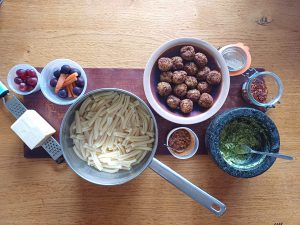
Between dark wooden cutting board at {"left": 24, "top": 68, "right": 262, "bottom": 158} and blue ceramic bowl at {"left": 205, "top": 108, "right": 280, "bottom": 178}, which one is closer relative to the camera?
blue ceramic bowl at {"left": 205, "top": 108, "right": 280, "bottom": 178}

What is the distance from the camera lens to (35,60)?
3.40 ft

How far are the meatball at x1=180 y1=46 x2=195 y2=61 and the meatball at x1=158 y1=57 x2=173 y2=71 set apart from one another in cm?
5

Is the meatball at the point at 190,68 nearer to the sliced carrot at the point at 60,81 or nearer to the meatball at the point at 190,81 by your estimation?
the meatball at the point at 190,81

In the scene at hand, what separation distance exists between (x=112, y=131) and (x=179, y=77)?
0.87 feet

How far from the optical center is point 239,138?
3.23 feet

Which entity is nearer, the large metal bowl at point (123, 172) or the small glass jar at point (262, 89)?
the large metal bowl at point (123, 172)

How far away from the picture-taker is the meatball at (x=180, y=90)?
3.14 feet

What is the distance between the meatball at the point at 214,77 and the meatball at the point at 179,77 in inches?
3.0

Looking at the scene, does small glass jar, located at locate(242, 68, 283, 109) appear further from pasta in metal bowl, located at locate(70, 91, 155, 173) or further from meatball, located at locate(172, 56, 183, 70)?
pasta in metal bowl, located at locate(70, 91, 155, 173)

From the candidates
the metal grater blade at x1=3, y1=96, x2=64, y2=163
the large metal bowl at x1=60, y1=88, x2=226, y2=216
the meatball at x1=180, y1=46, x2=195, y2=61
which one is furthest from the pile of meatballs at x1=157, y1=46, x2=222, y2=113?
the metal grater blade at x1=3, y1=96, x2=64, y2=163

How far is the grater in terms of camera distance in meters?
1.00

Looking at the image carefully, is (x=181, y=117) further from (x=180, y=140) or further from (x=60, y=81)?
(x=60, y=81)

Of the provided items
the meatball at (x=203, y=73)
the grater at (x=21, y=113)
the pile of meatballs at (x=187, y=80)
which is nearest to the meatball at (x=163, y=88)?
the pile of meatballs at (x=187, y=80)

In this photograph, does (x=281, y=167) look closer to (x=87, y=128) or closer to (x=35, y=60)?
(x=87, y=128)
